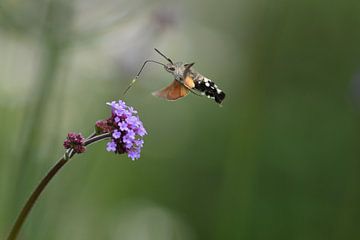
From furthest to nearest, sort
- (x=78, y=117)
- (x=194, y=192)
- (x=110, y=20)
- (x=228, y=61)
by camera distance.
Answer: (x=228, y=61) < (x=194, y=192) < (x=78, y=117) < (x=110, y=20)

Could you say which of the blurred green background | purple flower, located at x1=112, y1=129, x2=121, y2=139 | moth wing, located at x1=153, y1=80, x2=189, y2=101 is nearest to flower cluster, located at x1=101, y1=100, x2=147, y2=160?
purple flower, located at x1=112, y1=129, x2=121, y2=139

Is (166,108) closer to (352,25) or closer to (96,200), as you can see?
(96,200)

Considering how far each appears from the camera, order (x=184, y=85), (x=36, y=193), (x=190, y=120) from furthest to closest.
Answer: (x=190, y=120), (x=184, y=85), (x=36, y=193)

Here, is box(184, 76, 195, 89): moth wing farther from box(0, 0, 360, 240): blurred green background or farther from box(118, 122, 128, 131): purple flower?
box(0, 0, 360, 240): blurred green background

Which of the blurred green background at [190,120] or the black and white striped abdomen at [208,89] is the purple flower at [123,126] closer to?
the black and white striped abdomen at [208,89]

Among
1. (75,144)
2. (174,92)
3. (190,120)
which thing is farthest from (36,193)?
(190,120)

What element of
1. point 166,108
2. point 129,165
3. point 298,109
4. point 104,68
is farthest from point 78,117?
point 298,109

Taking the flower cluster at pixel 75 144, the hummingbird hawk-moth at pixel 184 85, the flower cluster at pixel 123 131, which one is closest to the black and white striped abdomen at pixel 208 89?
the hummingbird hawk-moth at pixel 184 85

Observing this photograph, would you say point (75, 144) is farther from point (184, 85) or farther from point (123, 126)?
point (184, 85)
